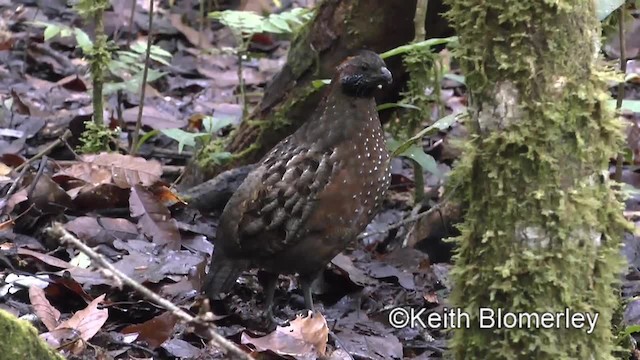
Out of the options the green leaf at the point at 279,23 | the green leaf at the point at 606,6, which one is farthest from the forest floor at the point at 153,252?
the green leaf at the point at 606,6

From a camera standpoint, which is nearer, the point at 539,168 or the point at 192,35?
the point at 539,168

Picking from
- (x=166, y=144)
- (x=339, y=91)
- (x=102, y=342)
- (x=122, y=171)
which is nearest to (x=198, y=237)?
(x=122, y=171)

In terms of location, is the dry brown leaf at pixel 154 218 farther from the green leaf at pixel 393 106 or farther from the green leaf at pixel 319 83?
the green leaf at pixel 393 106

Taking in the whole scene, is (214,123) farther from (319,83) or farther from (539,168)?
(539,168)

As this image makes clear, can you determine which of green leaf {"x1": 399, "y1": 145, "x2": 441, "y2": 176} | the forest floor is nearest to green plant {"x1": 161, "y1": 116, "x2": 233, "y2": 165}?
the forest floor

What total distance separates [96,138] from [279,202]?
1903 mm

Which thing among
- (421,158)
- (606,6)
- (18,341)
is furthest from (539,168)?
(421,158)

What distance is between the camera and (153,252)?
443 cm

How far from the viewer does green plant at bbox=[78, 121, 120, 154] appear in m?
5.50

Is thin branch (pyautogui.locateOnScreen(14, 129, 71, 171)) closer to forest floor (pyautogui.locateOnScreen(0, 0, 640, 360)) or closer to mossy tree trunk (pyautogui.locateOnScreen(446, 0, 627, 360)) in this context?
forest floor (pyautogui.locateOnScreen(0, 0, 640, 360))

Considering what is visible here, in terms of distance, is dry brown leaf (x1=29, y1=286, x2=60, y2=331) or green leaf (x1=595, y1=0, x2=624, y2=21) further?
dry brown leaf (x1=29, y1=286, x2=60, y2=331)

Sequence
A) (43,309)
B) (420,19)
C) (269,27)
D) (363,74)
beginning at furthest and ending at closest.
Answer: (269,27) → (420,19) → (363,74) → (43,309)

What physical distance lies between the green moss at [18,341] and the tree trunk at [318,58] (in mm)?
2923

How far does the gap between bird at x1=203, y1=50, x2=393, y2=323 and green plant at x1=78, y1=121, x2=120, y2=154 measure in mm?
1603
